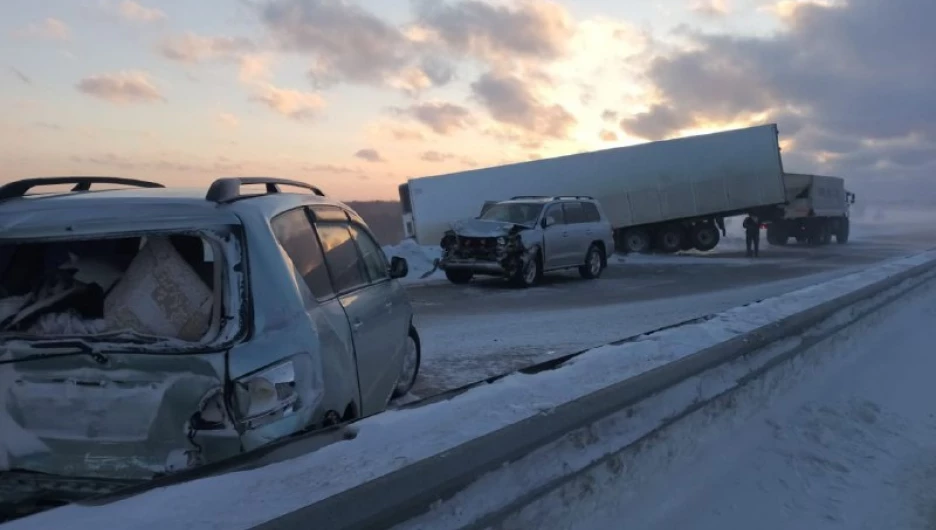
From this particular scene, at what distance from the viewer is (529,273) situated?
17109 mm

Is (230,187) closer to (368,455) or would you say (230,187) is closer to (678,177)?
(368,455)

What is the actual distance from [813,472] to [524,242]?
12.7 metres

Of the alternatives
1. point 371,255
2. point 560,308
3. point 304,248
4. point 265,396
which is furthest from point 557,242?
point 265,396

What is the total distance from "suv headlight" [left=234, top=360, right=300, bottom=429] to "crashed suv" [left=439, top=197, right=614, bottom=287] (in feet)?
43.5

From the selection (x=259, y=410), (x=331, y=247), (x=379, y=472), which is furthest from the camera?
(x=331, y=247)

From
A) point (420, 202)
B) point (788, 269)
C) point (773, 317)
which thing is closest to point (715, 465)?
point (773, 317)

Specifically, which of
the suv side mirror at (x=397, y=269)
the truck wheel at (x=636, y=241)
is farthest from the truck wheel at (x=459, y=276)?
the truck wheel at (x=636, y=241)

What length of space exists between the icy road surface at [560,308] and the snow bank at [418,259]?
0.09m

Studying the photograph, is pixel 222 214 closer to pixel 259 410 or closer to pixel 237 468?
pixel 259 410

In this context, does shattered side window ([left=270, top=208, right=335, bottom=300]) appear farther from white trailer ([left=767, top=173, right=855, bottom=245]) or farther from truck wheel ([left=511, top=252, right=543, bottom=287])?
white trailer ([left=767, top=173, right=855, bottom=245])

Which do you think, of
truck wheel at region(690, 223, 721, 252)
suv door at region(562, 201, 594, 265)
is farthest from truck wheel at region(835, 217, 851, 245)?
suv door at region(562, 201, 594, 265)

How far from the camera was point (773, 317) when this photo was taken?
5969 mm

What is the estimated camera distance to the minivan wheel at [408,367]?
6.01m

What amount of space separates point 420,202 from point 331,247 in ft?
79.5
